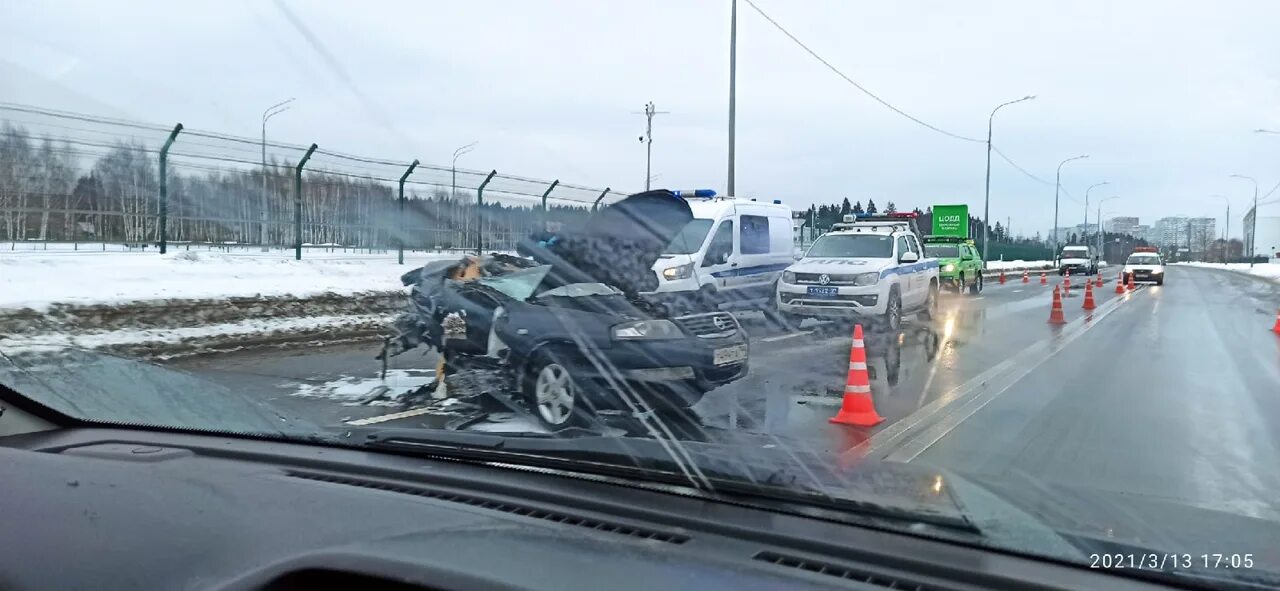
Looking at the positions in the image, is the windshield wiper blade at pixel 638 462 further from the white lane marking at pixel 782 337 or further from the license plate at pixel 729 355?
the white lane marking at pixel 782 337

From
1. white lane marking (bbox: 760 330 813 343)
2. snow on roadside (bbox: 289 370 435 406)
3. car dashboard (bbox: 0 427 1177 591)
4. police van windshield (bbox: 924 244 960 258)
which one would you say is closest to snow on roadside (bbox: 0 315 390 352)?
snow on roadside (bbox: 289 370 435 406)

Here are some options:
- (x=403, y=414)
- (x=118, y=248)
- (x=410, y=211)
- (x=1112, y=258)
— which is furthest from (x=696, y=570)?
(x=1112, y=258)

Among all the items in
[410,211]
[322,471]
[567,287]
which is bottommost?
[322,471]

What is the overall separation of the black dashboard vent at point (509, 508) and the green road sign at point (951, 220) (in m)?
39.1

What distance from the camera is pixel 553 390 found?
20.1ft

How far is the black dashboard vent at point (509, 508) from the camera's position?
236cm

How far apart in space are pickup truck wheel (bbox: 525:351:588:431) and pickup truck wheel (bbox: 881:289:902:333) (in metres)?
9.48

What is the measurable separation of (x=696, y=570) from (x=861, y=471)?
102 centimetres

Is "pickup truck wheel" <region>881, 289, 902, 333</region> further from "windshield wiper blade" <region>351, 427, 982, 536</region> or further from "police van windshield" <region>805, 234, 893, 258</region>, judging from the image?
"windshield wiper blade" <region>351, 427, 982, 536</region>

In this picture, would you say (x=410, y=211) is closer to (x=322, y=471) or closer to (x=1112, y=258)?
(x=322, y=471)

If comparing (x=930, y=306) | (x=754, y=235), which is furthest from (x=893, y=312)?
(x=930, y=306)

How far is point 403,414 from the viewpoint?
21.2 ft

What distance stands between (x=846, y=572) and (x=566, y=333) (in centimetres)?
449

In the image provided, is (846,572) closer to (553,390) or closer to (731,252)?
(553,390)
